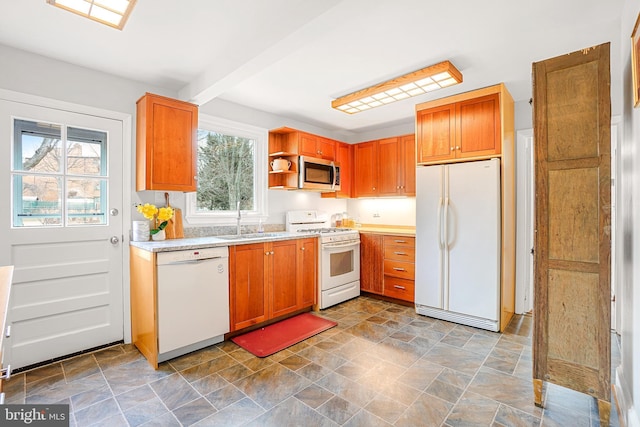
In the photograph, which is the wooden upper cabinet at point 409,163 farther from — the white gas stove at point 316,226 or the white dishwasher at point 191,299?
the white dishwasher at point 191,299

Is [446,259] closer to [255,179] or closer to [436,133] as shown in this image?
[436,133]

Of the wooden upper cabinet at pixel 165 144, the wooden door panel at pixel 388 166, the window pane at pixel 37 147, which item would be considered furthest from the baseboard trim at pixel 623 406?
the window pane at pixel 37 147

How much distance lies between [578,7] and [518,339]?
2674mm

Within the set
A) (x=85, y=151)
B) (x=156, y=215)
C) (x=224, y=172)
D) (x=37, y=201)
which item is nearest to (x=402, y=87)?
(x=224, y=172)

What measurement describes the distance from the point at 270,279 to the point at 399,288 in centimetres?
170

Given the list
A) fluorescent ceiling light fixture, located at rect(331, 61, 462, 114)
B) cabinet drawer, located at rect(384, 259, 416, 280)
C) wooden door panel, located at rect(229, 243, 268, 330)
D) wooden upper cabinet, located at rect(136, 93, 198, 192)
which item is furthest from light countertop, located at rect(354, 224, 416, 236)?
wooden upper cabinet, located at rect(136, 93, 198, 192)

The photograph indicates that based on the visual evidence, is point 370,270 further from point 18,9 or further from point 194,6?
point 18,9

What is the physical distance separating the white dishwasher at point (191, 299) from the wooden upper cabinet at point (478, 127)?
264 cm

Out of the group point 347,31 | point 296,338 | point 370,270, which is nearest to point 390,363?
point 296,338

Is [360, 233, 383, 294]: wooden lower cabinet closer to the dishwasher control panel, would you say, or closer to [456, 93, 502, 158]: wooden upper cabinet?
[456, 93, 502, 158]: wooden upper cabinet

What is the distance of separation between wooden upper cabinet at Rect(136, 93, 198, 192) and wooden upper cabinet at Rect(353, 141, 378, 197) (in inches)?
101

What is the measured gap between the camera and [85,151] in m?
2.72

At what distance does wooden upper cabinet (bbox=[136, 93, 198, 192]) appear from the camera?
2729mm

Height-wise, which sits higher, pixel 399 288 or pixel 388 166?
pixel 388 166
